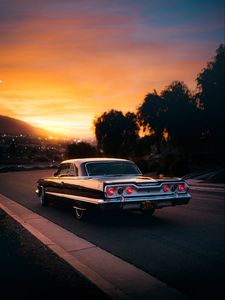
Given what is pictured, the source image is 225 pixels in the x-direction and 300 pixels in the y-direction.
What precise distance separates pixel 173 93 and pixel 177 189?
37.5 m

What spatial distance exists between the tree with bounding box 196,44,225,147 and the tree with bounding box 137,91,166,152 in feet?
30.2

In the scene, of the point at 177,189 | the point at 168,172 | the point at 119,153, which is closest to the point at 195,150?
the point at 168,172

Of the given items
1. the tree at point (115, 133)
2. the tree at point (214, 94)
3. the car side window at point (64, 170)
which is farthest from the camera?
the tree at point (115, 133)

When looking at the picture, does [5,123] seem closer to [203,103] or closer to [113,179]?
[113,179]

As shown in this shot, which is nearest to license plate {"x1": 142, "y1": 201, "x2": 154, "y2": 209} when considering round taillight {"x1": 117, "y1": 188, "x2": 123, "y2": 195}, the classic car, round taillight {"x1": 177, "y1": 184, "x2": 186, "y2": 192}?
the classic car

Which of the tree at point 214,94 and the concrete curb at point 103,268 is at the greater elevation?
the tree at point 214,94

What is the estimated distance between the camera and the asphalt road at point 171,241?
5496mm

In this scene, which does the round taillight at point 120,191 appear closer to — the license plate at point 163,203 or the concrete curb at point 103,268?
the license plate at point 163,203

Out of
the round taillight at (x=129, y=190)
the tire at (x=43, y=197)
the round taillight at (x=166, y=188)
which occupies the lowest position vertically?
the tire at (x=43, y=197)

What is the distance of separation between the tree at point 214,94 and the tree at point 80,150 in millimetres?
31673

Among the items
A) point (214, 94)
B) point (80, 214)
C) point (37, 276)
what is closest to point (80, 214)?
point (80, 214)

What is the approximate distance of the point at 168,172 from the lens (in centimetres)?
3378

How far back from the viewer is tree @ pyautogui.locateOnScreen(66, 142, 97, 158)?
68.2 metres

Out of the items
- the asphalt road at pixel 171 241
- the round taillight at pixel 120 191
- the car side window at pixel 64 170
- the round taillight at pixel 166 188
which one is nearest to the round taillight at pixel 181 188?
the round taillight at pixel 166 188
